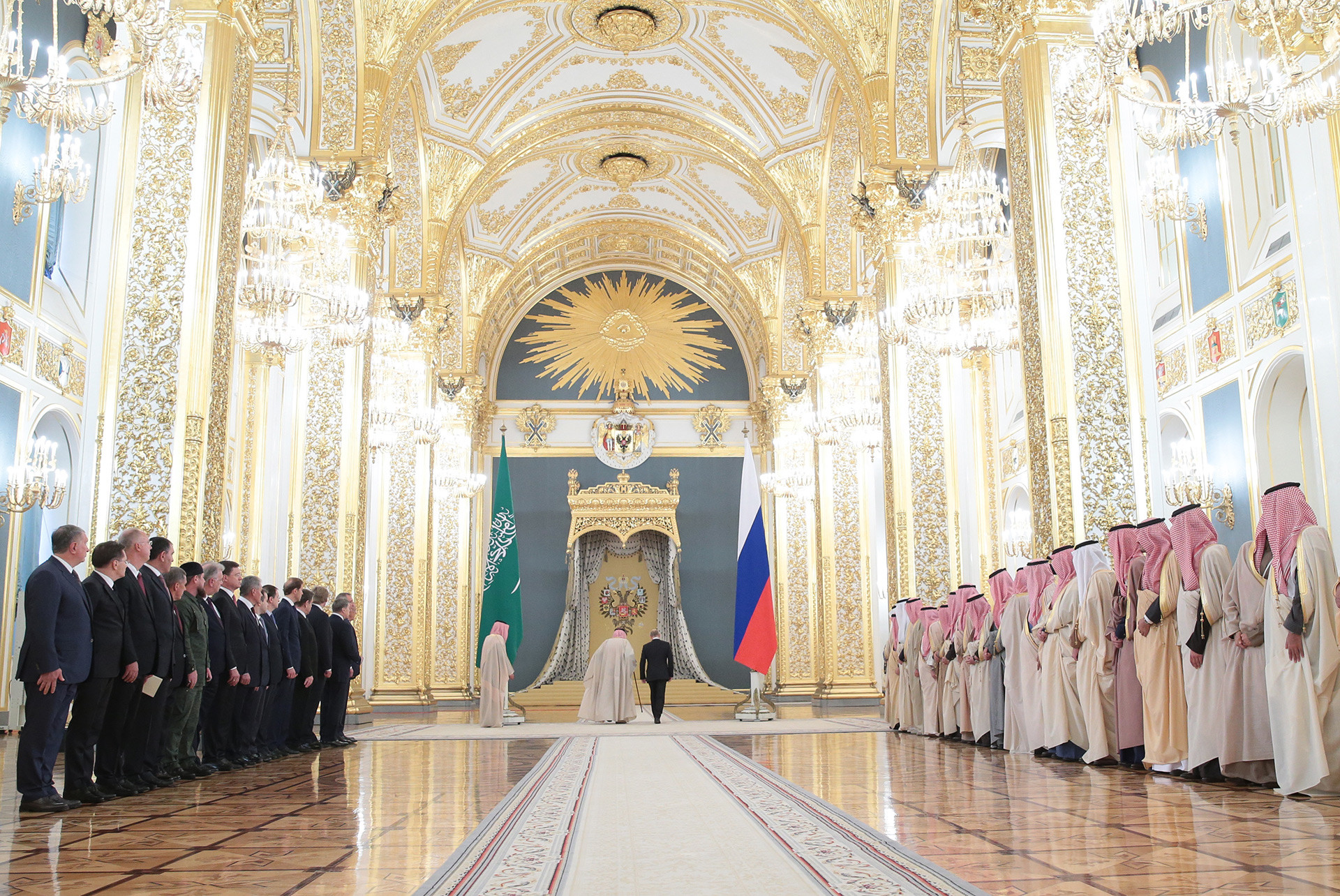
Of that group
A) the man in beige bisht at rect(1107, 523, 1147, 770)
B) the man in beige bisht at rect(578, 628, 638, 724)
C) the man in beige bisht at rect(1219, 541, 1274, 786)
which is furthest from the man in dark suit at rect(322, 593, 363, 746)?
the man in beige bisht at rect(1219, 541, 1274, 786)

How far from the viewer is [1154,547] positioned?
21.6 feet

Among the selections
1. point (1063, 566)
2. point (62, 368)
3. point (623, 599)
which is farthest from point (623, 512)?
point (1063, 566)

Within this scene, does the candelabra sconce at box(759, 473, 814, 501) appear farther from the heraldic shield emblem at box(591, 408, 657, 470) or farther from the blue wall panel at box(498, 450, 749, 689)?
the heraldic shield emblem at box(591, 408, 657, 470)

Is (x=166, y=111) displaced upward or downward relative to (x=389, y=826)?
upward

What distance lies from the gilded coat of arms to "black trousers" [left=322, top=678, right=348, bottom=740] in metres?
13.6

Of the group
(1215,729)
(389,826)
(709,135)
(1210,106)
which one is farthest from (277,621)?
(709,135)

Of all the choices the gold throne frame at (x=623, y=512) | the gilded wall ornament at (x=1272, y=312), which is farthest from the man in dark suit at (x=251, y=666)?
the gold throne frame at (x=623, y=512)

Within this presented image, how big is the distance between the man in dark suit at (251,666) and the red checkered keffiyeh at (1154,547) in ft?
19.5

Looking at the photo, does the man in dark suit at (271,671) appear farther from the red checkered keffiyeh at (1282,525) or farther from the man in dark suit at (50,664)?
the red checkered keffiyeh at (1282,525)

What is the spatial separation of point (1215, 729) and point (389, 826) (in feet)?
14.0

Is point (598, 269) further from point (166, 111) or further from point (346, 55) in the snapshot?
point (166, 111)

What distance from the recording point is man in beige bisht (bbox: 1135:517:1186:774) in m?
6.32

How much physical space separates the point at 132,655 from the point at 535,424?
1871 cm

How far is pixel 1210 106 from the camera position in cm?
595
